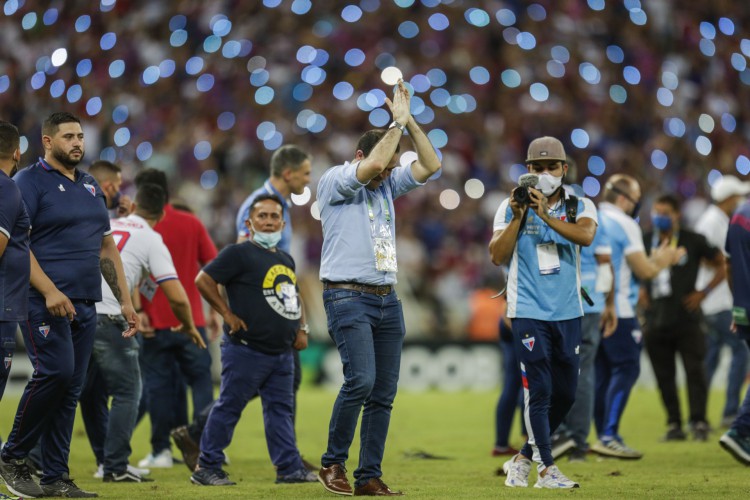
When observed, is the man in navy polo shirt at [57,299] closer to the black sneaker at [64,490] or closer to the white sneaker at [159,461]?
A: the black sneaker at [64,490]

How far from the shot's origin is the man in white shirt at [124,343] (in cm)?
846

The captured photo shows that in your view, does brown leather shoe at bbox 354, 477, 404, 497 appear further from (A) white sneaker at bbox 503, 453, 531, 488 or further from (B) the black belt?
(B) the black belt

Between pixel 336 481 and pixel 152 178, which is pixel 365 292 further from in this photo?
pixel 152 178

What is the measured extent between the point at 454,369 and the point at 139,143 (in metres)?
7.01

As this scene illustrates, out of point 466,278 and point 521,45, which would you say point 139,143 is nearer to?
point 466,278

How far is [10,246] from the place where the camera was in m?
6.71

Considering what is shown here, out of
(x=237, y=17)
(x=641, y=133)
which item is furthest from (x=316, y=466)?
(x=641, y=133)

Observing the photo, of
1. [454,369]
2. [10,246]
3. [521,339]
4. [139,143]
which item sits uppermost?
[139,143]

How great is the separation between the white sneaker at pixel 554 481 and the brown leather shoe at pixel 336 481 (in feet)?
4.37

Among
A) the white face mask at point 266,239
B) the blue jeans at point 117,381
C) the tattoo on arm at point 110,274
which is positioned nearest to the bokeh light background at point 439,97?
the blue jeans at point 117,381

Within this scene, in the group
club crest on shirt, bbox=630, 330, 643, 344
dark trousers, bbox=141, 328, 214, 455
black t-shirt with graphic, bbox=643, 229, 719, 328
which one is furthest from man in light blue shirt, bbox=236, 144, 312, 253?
black t-shirt with graphic, bbox=643, 229, 719, 328

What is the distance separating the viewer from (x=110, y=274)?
7.88 m

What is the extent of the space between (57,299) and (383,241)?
2.03m

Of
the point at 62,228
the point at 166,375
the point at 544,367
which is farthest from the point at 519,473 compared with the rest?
the point at 166,375
